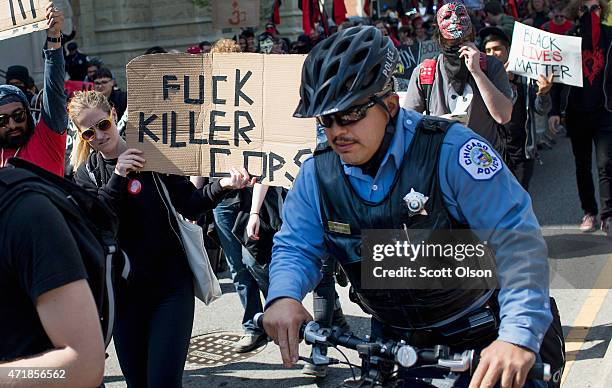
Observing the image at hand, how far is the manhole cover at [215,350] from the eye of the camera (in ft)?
20.6

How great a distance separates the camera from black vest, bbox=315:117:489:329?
284cm

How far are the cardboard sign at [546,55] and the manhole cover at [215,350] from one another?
3135mm

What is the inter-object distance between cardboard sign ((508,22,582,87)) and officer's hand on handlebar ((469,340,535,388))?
5503 millimetres

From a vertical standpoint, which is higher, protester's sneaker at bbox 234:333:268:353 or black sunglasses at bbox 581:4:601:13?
black sunglasses at bbox 581:4:601:13

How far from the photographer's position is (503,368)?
242 centimetres

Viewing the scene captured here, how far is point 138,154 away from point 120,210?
1.04 feet

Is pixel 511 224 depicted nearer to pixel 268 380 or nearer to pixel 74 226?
pixel 74 226

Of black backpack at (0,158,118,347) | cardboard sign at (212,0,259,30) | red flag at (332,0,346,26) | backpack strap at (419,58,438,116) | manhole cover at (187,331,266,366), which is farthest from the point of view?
red flag at (332,0,346,26)

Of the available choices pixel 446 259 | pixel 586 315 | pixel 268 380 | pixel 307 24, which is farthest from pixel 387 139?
pixel 307 24

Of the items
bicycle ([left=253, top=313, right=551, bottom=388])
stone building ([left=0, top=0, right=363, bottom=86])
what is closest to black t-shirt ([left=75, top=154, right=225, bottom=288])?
bicycle ([left=253, top=313, right=551, bottom=388])

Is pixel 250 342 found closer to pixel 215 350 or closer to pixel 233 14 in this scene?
pixel 215 350

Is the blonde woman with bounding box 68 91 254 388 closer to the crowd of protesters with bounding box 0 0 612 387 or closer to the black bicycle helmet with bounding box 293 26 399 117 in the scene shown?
the crowd of protesters with bounding box 0 0 612 387
